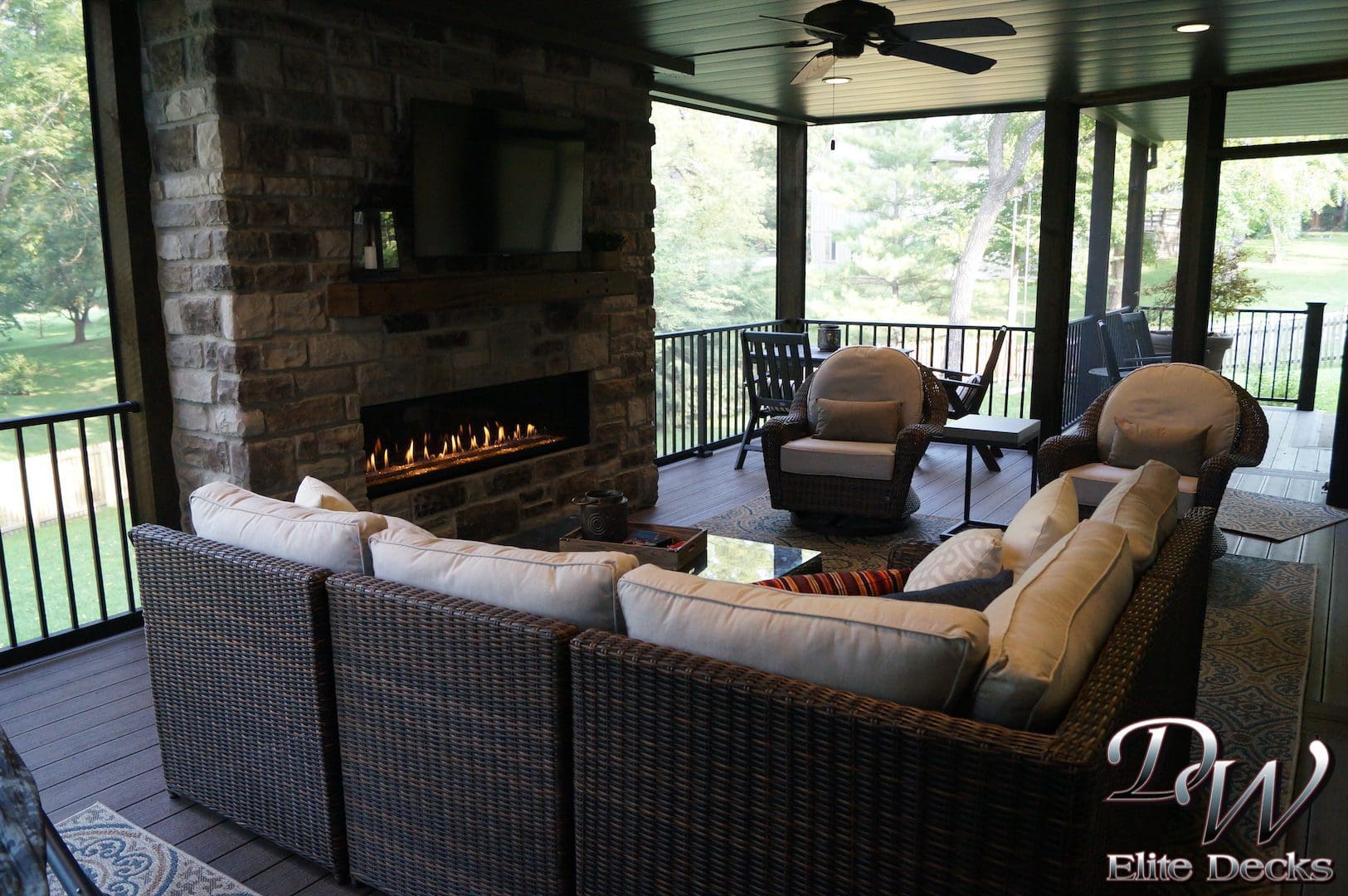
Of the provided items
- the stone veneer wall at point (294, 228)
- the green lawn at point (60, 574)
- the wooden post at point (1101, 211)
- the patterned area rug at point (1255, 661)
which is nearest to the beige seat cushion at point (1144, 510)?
the patterned area rug at point (1255, 661)

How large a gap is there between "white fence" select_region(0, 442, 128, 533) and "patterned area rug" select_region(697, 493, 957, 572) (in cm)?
281

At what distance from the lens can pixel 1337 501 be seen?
572 centimetres

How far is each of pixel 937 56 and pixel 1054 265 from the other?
336cm

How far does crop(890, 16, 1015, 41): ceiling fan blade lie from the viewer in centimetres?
371

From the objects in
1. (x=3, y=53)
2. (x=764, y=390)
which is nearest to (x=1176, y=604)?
(x=3, y=53)

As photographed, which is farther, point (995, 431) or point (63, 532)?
point (995, 431)

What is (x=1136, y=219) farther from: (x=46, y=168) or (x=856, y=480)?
(x=46, y=168)

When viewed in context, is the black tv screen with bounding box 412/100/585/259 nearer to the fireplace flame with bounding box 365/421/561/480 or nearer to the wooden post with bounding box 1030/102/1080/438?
the fireplace flame with bounding box 365/421/561/480

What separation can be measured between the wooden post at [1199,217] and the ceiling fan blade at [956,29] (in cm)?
318

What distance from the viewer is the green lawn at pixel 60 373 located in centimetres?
371

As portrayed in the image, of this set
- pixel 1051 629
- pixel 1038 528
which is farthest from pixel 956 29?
pixel 1051 629

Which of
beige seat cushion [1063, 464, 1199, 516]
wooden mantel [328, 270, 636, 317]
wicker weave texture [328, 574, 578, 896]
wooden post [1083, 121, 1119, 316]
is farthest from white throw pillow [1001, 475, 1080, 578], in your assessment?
wooden post [1083, 121, 1119, 316]

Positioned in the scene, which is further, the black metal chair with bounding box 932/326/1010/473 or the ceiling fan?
the black metal chair with bounding box 932/326/1010/473

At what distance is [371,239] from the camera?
4.21 metres
